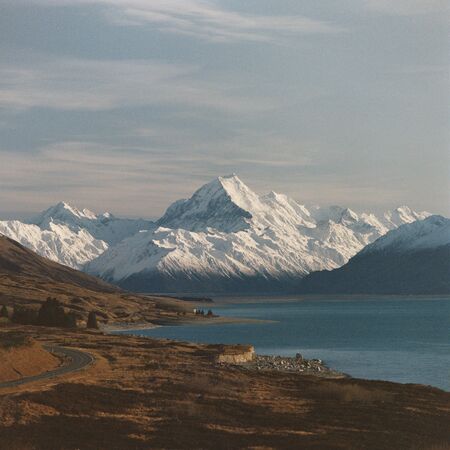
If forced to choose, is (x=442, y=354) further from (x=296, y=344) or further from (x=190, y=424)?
(x=190, y=424)

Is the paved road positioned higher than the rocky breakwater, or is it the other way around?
the paved road

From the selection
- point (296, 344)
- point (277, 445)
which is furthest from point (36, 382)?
point (296, 344)

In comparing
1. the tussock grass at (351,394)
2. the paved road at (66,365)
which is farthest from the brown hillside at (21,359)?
the tussock grass at (351,394)

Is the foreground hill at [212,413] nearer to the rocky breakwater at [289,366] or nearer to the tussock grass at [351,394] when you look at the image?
the tussock grass at [351,394]

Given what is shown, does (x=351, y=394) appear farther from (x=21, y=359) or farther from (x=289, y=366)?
(x=289, y=366)

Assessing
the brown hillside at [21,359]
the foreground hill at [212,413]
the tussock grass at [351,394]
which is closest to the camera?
the foreground hill at [212,413]

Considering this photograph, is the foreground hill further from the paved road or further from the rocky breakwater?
the rocky breakwater

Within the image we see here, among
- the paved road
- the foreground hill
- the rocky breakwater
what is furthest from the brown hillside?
the rocky breakwater

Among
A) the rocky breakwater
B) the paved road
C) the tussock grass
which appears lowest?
the rocky breakwater
